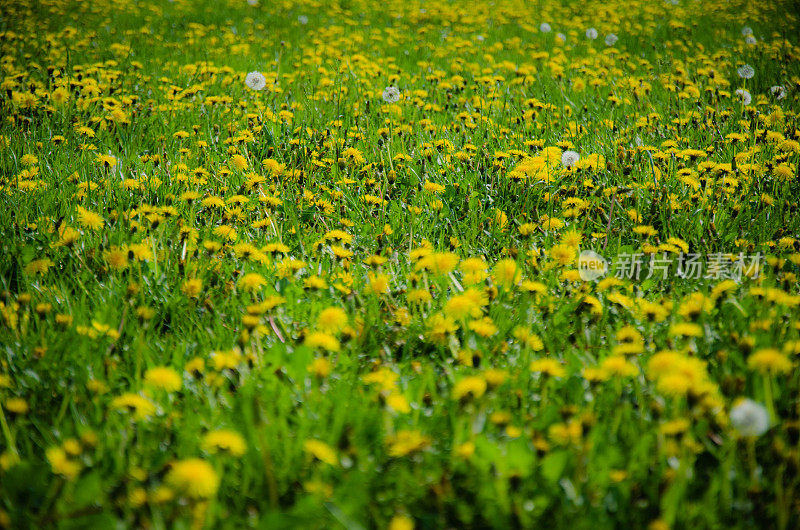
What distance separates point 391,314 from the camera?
1906 millimetres

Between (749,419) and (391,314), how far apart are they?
41.6 inches

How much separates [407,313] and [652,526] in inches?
39.4

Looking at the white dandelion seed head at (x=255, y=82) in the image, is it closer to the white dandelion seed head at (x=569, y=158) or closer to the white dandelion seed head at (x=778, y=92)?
the white dandelion seed head at (x=569, y=158)

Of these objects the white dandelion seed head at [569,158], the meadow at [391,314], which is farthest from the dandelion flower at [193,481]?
the white dandelion seed head at [569,158]

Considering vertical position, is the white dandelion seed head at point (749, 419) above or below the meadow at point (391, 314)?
above

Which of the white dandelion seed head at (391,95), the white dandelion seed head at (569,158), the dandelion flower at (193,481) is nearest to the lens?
the dandelion flower at (193,481)

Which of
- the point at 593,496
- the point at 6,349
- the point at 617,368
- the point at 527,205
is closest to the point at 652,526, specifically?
the point at 593,496

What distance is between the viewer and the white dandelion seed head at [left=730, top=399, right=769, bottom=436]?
1.12 meters

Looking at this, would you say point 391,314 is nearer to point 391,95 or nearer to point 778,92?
point 391,95

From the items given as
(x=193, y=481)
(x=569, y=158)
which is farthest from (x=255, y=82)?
(x=193, y=481)

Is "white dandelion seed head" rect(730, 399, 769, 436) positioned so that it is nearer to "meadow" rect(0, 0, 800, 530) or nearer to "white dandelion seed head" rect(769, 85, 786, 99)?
"meadow" rect(0, 0, 800, 530)

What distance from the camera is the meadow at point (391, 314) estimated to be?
3.80 ft

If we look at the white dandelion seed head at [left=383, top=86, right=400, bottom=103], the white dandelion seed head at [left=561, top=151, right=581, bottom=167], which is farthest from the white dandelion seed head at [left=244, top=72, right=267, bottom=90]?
the white dandelion seed head at [left=561, top=151, right=581, bottom=167]

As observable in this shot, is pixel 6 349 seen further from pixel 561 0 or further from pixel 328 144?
pixel 561 0
